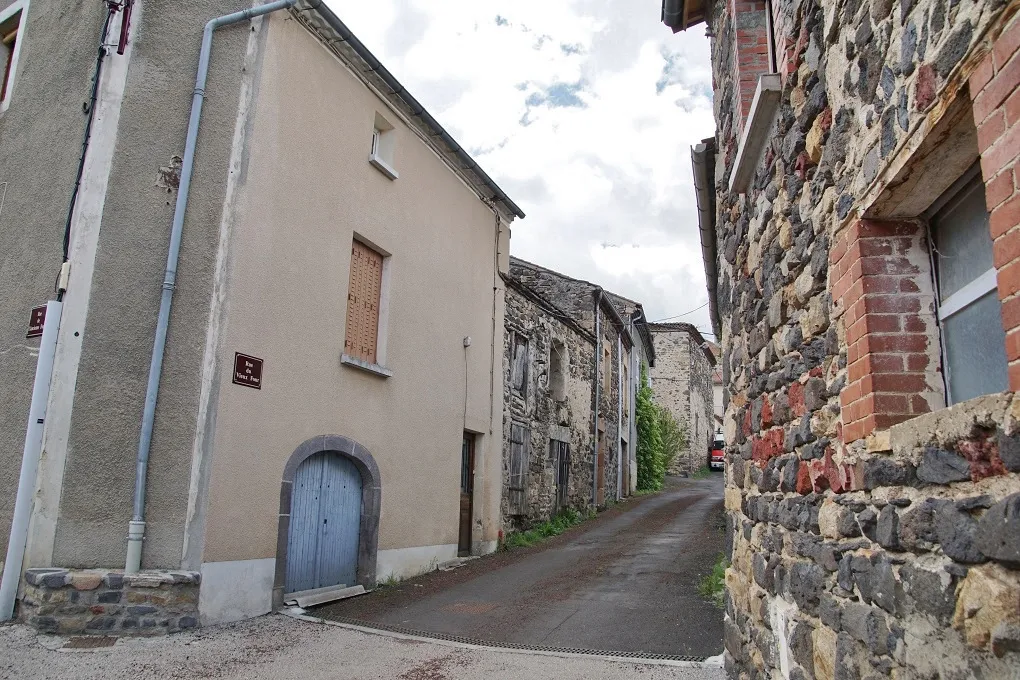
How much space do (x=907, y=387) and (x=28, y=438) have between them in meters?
6.44

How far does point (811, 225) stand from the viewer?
307 centimetres

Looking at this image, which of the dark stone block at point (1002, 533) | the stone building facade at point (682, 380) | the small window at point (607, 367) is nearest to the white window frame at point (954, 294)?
the dark stone block at point (1002, 533)

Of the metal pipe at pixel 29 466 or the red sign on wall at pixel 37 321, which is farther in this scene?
the red sign on wall at pixel 37 321

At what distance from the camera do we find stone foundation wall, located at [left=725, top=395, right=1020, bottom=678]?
1.71 metres

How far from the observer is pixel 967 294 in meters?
2.22

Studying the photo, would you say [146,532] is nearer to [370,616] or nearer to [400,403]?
[370,616]

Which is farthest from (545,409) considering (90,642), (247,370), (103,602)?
(90,642)

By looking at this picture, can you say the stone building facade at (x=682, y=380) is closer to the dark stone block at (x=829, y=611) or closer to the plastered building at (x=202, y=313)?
the plastered building at (x=202, y=313)

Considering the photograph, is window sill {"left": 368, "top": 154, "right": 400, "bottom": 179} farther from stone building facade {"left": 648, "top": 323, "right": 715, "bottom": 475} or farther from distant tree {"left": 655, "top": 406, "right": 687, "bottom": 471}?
stone building facade {"left": 648, "top": 323, "right": 715, "bottom": 475}

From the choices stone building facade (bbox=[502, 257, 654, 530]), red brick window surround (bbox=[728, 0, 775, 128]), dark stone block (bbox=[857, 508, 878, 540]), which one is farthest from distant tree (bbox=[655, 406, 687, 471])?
dark stone block (bbox=[857, 508, 878, 540])

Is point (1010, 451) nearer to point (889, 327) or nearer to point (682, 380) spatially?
point (889, 327)

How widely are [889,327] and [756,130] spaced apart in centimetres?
168

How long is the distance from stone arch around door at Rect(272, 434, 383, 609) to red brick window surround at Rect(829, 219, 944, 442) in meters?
5.58

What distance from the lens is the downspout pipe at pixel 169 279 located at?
231 inches
